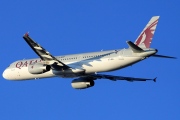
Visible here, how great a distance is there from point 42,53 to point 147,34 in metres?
12.7

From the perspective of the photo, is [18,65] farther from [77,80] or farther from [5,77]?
[77,80]

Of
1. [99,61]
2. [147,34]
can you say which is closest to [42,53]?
[99,61]

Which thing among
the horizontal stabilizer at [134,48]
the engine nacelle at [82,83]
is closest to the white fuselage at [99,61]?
the horizontal stabilizer at [134,48]

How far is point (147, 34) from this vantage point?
7069cm

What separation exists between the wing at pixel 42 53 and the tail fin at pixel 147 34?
927 cm

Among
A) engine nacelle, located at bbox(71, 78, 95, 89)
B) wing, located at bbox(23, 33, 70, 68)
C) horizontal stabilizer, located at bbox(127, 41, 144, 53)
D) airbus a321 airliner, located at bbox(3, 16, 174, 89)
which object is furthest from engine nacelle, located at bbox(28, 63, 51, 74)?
horizontal stabilizer, located at bbox(127, 41, 144, 53)

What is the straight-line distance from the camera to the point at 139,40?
7062cm

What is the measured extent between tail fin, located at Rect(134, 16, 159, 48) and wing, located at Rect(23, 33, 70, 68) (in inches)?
365

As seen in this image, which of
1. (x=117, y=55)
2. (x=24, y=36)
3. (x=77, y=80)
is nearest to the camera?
(x=24, y=36)

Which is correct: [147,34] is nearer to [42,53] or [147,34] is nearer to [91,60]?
[91,60]

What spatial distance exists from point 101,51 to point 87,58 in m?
1.94

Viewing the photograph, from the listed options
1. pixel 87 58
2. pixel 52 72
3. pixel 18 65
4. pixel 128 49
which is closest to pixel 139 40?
pixel 128 49

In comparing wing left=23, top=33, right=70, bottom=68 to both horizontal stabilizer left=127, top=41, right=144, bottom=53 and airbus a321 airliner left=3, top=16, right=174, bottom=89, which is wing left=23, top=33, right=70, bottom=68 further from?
horizontal stabilizer left=127, top=41, right=144, bottom=53

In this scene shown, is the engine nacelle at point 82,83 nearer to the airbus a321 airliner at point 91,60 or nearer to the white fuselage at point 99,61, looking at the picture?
the airbus a321 airliner at point 91,60
